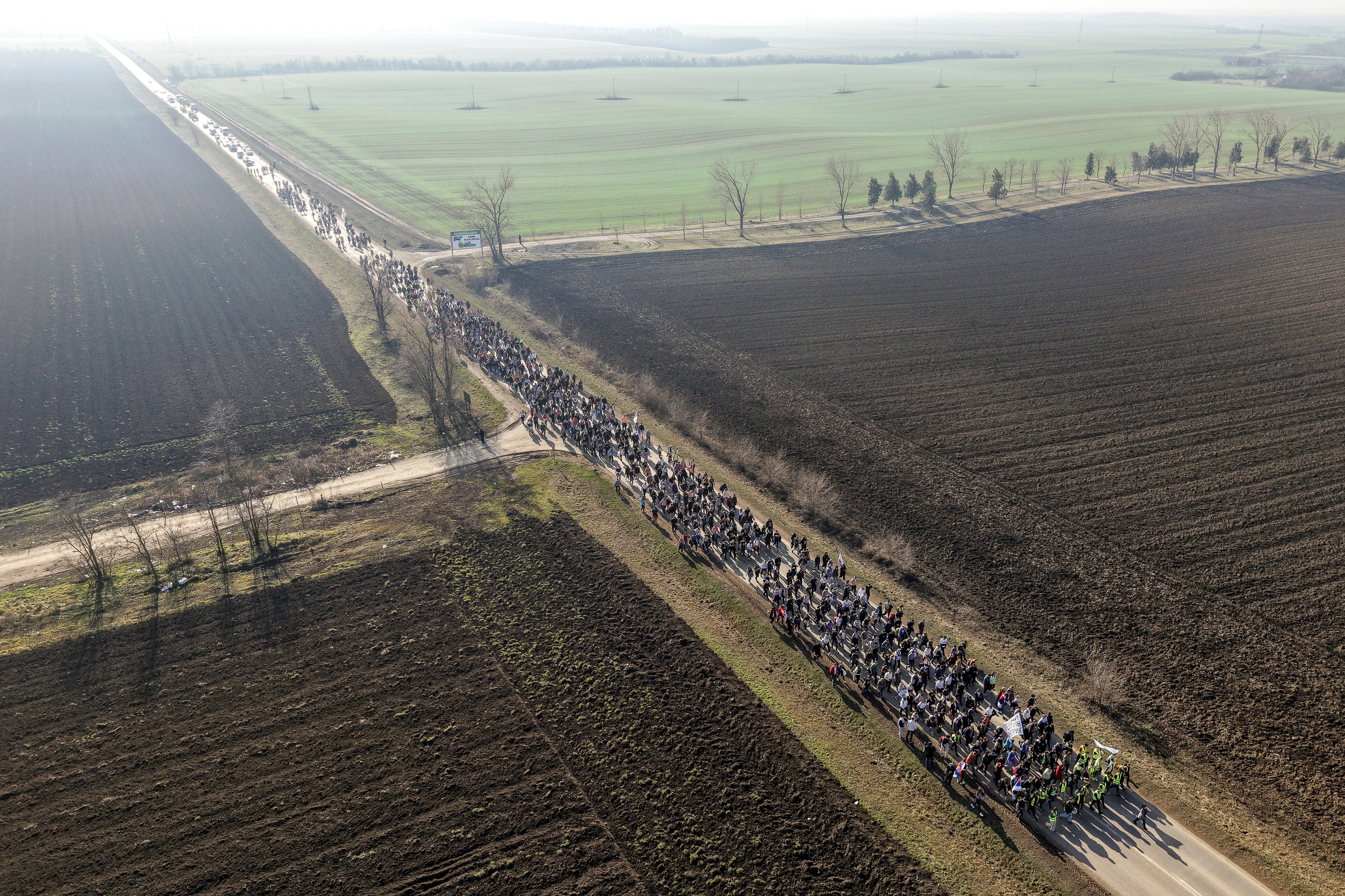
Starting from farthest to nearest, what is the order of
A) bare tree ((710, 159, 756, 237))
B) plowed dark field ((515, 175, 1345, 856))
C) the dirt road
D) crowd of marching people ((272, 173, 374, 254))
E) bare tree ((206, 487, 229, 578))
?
1. bare tree ((710, 159, 756, 237))
2. crowd of marching people ((272, 173, 374, 254))
3. bare tree ((206, 487, 229, 578))
4. plowed dark field ((515, 175, 1345, 856))
5. the dirt road

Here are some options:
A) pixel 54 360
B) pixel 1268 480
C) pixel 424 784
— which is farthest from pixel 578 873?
pixel 54 360

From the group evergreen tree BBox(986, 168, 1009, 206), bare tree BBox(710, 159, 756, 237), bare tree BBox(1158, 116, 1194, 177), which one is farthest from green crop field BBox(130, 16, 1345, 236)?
evergreen tree BBox(986, 168, 1009, 206)

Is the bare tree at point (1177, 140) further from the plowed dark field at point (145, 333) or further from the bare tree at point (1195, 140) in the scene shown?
the plowed dark field at point (145, 333)

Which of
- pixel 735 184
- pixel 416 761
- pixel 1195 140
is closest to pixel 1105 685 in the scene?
pixel 416 761

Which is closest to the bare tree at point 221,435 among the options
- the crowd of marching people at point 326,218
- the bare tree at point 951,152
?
the crowd of marching people at point 326,218

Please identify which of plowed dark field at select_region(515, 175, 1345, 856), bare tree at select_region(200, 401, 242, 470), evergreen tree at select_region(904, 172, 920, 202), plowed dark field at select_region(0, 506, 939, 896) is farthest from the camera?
evergreen tree at select_region(904, 172, 920, 202)

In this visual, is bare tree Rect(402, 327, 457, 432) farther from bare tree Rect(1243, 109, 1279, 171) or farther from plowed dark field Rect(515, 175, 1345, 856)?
bare tree Rect(1243, 109, 1279, 171)

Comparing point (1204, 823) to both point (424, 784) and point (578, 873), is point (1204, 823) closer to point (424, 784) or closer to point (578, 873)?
point (578, 873)
